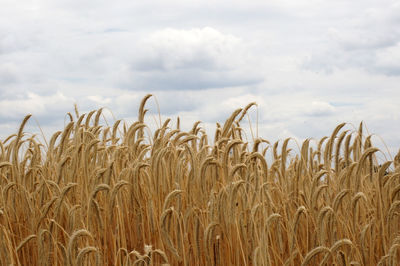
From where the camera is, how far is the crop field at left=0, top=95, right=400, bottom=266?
236 centimetres

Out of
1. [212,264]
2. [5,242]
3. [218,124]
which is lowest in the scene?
[212,264]

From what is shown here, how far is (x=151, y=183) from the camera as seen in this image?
2.95 metres

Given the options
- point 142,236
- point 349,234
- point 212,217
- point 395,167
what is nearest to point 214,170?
point 212,217

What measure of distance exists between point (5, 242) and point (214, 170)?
116cm

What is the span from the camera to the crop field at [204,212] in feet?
7.74

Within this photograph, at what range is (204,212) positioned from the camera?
2787mm

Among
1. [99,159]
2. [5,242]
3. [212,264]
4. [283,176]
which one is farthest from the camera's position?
[99,159]

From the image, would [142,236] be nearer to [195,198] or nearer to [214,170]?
[195,198]

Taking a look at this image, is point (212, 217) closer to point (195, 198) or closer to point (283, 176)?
point (195, 198)

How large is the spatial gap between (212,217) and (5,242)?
0.98m

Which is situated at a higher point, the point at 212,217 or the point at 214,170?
the point at 214,170

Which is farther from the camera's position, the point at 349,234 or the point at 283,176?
the point at 283,176

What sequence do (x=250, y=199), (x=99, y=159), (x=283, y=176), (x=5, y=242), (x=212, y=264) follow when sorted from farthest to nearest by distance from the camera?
(x=99, y=159) < (x=283, y=176) < (x=250, y=199) < (x=212, y=264) < (x=5, y=242)

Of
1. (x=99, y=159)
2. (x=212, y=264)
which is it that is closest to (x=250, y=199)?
(x=212, y=264)
